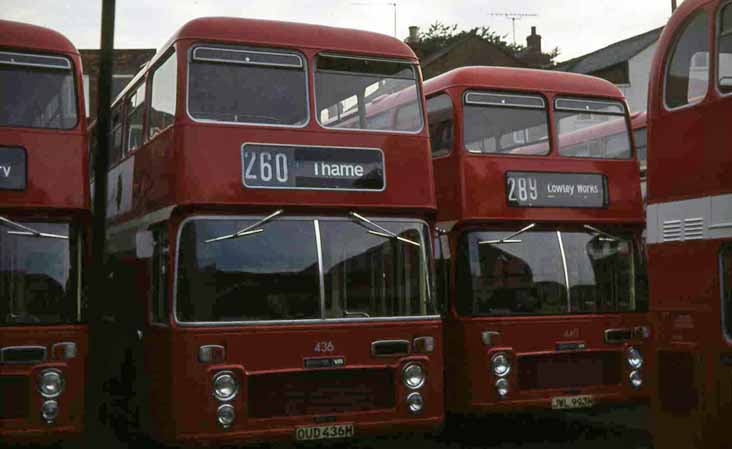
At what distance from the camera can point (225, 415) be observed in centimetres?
917

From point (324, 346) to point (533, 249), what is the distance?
121 inches

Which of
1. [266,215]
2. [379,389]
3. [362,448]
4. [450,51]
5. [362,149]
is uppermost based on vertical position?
[450,51]

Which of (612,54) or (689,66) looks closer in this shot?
(689,66)

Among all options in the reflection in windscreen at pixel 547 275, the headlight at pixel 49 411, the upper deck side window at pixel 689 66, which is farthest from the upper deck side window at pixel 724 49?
the headlight at pixel 49 411

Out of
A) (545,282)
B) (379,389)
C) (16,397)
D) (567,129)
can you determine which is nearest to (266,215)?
(379,389)

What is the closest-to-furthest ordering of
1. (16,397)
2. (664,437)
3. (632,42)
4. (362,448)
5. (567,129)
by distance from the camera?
(664,437), (16,397), (362,448), (567,129), (632,42)

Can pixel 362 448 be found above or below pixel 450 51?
below

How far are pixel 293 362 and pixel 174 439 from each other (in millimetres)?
1220

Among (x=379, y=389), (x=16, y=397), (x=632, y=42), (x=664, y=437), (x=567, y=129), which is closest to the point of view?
(x=664, y=437)

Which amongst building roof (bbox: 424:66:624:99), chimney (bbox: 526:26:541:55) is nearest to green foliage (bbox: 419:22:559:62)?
chimney (bbox: 526:26:541:55)

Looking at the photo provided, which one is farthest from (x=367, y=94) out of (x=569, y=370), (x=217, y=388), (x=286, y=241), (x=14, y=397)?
(x=14, y=397)

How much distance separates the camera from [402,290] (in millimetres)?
10039

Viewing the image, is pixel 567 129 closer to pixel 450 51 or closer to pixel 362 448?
pixel 362 448

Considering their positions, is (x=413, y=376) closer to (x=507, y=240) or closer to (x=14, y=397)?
(x=507, y=240)
